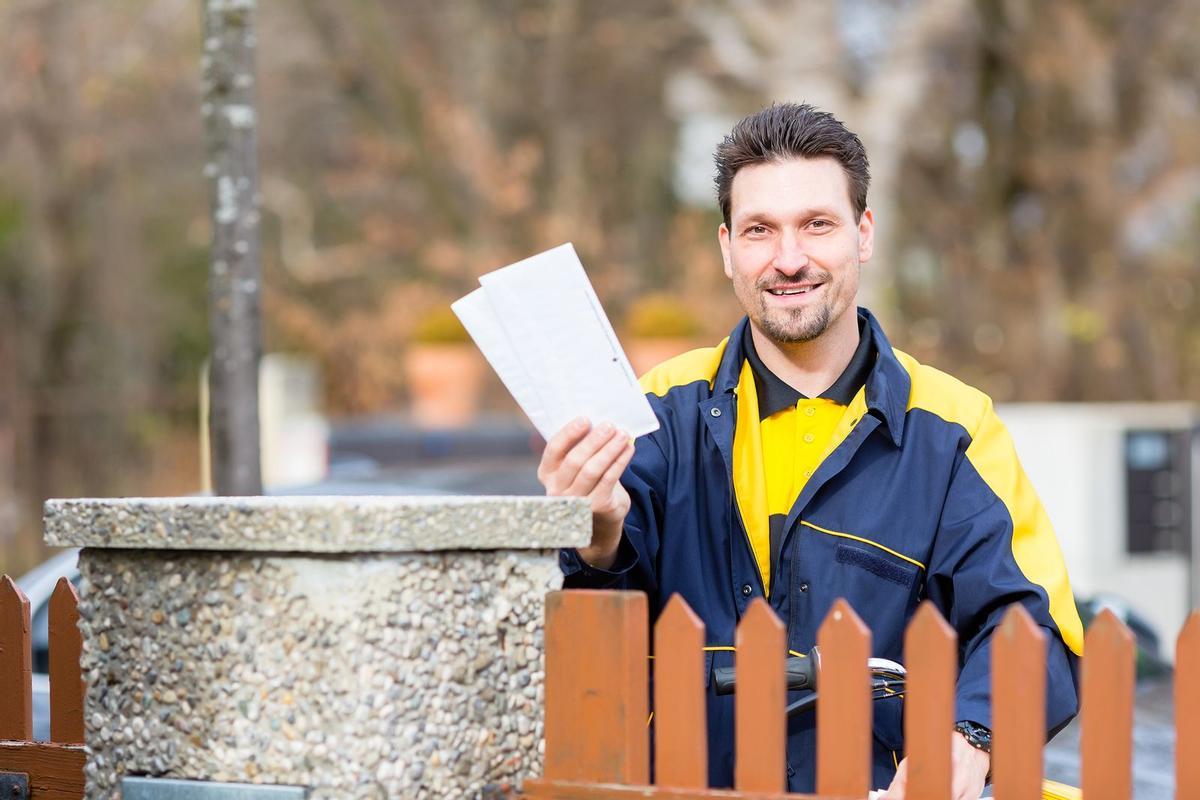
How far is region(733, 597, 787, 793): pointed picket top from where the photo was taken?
2.27 metres

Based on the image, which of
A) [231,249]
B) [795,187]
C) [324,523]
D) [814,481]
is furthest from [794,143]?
[231,249]

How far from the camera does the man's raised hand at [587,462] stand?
2492 millimetres

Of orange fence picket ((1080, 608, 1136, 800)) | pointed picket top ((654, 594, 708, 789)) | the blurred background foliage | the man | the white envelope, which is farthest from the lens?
the blurred background foliage

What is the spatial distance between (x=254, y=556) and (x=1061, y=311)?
15557mm

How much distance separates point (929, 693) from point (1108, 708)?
0.24m

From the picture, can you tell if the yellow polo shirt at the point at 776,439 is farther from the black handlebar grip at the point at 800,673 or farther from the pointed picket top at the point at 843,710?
the pointed picket top at the point at 843,710

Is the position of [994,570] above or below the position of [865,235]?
below

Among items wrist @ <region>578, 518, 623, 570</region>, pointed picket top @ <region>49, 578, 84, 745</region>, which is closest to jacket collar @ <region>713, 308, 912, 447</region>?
wrist @ <region>578, 518, 623, 570</region>

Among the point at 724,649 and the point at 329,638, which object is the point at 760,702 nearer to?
the point at 724,649

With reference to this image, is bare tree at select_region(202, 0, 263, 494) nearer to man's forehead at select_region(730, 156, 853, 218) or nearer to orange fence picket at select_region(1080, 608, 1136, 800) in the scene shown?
man's forehead at select_region(730, 156, 853, 218)

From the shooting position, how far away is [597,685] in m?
2.33

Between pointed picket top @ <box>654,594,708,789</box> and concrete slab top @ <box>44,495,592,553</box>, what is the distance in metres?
0.19

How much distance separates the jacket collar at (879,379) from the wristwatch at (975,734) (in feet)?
1.66

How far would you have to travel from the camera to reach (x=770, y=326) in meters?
2.82
